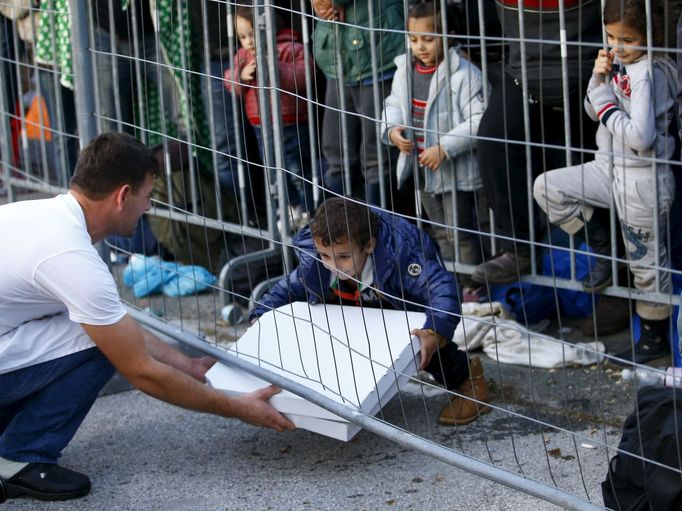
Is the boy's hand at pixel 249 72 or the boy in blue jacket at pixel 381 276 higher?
the boy's hand at pixel 249 72

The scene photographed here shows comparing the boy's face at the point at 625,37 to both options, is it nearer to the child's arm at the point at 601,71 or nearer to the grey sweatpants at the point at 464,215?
the child's arm at the point at 601,71

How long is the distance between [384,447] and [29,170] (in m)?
3.47

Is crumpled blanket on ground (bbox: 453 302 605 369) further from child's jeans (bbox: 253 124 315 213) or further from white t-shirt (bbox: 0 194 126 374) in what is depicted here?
white t-shirt (bbox: 0 194 126 374)

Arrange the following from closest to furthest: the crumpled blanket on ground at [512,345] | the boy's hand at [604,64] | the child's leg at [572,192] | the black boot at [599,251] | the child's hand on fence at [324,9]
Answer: the boy's hand at [604,64], the child's leg at [572,192], the black boot at [599,251], the crumpled blanket on ground at [512,345], the child's hand on fence at [324,9]

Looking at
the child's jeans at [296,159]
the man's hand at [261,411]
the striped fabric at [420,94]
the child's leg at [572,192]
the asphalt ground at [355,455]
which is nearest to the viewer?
the asphalt ground at [355,455]

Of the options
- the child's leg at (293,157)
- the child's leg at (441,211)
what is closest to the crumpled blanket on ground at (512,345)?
the child's leg at (441,211)

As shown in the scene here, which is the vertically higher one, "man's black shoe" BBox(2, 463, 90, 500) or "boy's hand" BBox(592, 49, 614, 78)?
"boy's hand" BBox(592, 49, 614, 78)

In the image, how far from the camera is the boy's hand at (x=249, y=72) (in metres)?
5.27

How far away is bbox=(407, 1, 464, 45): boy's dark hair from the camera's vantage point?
450 centimetres

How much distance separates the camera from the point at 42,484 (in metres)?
3.68

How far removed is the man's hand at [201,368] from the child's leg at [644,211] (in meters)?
1.52

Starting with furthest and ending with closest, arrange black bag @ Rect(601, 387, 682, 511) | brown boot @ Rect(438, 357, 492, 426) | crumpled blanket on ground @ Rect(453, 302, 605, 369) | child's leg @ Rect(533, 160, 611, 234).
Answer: crumpled blanket on ground @ Rect(453, 302, 605, 369) < child's leg @ Rect(533, 160, 611, 234) < brown boot @ Rect(438, 357, 492, 426) < black bag @ Rect(601, 387, 682, 511)

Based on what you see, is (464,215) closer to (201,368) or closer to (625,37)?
(625,37)

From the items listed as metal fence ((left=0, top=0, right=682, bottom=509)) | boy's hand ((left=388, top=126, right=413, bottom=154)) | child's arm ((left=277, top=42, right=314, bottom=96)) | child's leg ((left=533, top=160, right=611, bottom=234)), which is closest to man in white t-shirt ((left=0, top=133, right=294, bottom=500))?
metal fence ((left=0, top=0, right=682, bottom=509))
